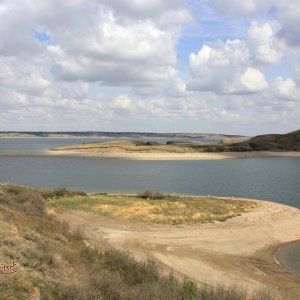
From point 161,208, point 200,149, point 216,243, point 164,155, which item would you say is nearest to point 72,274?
point 216,243

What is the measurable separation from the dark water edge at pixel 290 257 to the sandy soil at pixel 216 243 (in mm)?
384

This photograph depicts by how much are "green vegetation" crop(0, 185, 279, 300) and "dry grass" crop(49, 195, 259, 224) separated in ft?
36.2

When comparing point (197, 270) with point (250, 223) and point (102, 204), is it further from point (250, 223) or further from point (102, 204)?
point (102, 204)

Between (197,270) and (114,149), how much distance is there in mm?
122802

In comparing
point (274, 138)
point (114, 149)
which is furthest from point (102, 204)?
point (274, 138)

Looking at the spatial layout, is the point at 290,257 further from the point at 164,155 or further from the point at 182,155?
the point at 182,155

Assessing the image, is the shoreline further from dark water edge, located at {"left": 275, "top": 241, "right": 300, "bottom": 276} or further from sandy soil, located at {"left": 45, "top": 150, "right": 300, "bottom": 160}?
dark water edge, located at {"left": 275, "top": 241, "right": 300, "bottom": 276}

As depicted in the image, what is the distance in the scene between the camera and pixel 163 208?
3056cm

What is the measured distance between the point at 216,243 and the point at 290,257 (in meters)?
3.77

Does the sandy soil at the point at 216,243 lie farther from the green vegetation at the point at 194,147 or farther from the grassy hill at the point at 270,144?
the grassy hill at the point at 270,144

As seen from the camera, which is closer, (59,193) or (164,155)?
→ (59,193)

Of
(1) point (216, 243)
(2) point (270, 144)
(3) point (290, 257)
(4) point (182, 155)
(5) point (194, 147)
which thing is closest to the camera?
(3) point (290, 257)

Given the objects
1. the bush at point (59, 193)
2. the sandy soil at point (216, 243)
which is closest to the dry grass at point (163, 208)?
the sandy soil at point (216, 243)

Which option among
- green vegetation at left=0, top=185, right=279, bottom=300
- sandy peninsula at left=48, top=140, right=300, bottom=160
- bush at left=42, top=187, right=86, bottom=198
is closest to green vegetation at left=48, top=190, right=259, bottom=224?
bush at left=42, top=187, right=86, bottom=198
